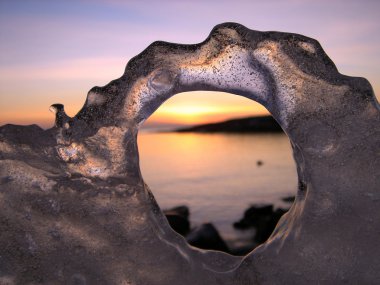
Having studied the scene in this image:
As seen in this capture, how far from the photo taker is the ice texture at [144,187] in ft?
7.67

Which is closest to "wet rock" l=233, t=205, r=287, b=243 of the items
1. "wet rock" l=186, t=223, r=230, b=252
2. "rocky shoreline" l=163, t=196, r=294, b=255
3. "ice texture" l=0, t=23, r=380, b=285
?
"rocky shoreline" l=163, t=196, r=294, b=255

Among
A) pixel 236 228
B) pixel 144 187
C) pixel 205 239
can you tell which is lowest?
pixel 236 228

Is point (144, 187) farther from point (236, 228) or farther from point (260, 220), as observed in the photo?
point (260, 220)

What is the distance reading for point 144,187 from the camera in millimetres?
2428

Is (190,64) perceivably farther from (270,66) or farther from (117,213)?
(117,213)

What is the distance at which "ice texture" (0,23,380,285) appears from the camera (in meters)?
2.34

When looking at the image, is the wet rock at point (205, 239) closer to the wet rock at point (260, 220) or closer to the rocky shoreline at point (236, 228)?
the rocky shoreline at point (236, 228)

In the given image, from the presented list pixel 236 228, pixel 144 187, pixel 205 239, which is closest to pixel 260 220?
pixel 236 228

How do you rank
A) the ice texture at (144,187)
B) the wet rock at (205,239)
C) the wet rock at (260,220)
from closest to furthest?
the ice texture at (144,187), the wet rock at (205,239), the wet rock at (260,220)

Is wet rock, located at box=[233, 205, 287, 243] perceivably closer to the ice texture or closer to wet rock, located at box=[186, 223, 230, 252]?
wet rock, located at box=[186, 223, 230, 252]

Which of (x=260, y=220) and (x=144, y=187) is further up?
(x=144, y=187)

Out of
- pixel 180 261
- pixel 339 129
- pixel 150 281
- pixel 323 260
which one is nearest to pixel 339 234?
pixel 323 260

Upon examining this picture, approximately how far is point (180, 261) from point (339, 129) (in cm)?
102

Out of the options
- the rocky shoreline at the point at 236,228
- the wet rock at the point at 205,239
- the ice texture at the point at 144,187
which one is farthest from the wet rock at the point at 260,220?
the ice texture at the point at 144,187
